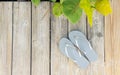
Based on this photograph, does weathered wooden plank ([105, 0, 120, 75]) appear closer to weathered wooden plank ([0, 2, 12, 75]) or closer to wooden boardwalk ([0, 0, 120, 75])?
wooden boardwalk ([0, 0, 120, 75])

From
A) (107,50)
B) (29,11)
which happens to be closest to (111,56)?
(107,50)

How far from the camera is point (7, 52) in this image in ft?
3.90

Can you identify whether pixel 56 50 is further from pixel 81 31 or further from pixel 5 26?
pixel 5 26

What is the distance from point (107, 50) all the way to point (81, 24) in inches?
5.9

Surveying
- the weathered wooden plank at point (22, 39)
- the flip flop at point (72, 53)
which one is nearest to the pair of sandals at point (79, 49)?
the flip flop at point (72, 53)

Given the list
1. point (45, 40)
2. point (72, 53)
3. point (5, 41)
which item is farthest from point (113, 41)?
point (5, 41)

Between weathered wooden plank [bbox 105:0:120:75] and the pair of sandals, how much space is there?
0.06 meters

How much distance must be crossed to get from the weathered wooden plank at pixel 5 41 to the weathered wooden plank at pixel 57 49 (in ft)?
0.59

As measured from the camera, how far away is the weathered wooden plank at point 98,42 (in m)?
1.15

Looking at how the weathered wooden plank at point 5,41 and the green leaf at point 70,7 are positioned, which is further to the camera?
the weathered wooden plank at point 5,41

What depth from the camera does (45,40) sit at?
1.17m

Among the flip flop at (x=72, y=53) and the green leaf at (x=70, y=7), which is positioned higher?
the green leaf at (x=70, y=7)

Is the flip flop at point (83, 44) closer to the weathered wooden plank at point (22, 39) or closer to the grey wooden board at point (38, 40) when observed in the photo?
the grey wooden board at point (38, 40)

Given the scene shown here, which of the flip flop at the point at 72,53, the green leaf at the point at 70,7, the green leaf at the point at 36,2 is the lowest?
the flip flop at the point at 72,53
